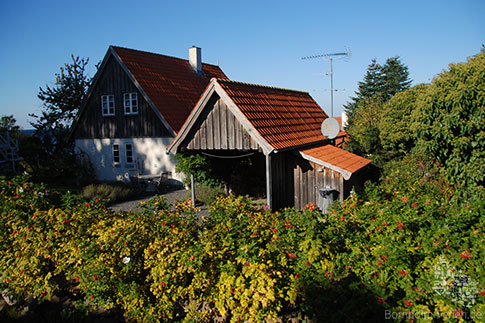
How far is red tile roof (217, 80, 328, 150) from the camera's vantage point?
36.0 feet

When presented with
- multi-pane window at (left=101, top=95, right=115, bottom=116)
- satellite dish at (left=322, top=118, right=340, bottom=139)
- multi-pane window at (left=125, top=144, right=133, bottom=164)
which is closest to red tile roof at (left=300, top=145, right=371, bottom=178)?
satellite dish at (left=322, top=118, right=340, bottom=139)

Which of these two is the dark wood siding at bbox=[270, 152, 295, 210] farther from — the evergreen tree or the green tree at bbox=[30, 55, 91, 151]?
the evergreen tree

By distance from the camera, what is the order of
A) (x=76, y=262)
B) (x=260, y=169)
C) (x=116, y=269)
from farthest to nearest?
(x=260, y=169) < (x=76, y=262) < (x=116, y=269)

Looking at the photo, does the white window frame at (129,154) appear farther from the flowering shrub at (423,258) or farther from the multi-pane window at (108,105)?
the flowering shrub at (423,258)

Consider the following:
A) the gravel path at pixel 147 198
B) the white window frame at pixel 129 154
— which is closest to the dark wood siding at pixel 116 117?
the white window frame at pixel 129 154

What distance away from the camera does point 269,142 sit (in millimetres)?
10328

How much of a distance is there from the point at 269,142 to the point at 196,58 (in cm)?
1487

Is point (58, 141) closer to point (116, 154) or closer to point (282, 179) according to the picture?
point (116, 154)

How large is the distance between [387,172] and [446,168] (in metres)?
5.89

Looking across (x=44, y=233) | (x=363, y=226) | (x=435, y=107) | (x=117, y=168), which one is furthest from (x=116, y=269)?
(x=117, y=168)

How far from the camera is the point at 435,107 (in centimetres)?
871

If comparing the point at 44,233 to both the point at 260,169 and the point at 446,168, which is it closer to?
the point at 446,168

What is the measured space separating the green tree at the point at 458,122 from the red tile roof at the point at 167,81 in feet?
39.5

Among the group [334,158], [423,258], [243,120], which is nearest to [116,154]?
[243,120]
